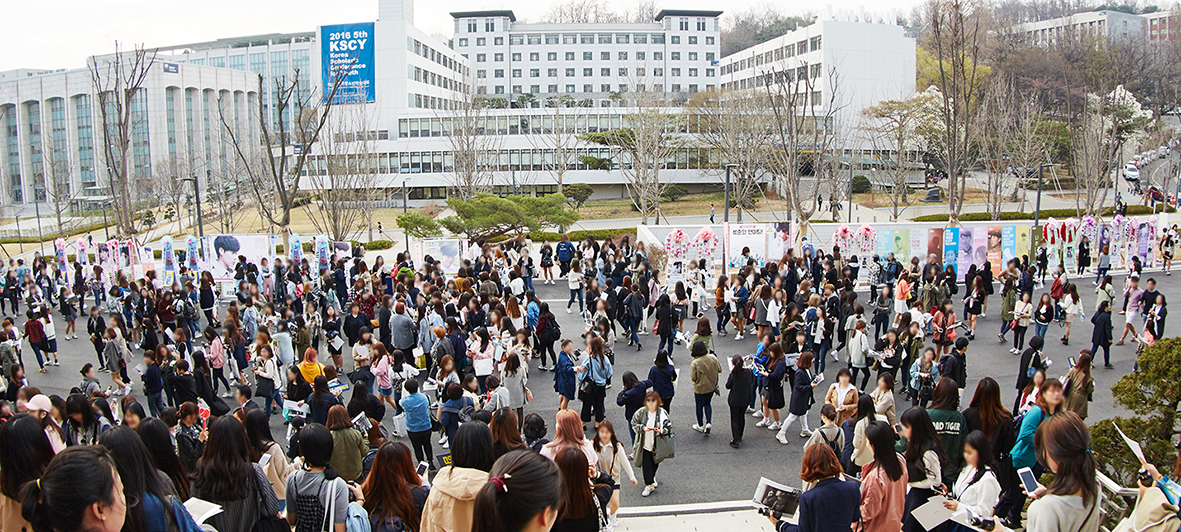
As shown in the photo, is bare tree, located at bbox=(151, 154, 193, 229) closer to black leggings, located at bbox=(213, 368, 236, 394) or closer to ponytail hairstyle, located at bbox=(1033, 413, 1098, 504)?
black leggings, located at bbox=(213, 368, 236, 394)

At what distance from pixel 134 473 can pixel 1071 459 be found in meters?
4.86

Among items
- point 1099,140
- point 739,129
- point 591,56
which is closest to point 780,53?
point 739,129

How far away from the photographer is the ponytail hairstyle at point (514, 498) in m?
2.94

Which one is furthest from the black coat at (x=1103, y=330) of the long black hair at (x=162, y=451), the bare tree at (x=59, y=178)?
the bare tree at (x=59, y=178)

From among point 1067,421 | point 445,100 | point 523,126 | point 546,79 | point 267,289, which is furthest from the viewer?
point 546,79

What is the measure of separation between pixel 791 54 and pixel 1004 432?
2259 inches

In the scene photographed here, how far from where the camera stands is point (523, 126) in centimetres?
5500

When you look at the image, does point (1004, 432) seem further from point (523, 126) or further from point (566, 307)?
point (523, 126)

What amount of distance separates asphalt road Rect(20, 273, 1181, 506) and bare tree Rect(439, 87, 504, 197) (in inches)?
877

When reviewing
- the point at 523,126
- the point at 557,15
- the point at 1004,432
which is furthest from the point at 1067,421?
the point at 557,15

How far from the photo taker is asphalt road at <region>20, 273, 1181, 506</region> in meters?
8.10

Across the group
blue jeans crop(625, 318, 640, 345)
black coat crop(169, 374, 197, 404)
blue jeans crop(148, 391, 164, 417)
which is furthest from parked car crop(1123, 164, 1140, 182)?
blue jeans crop(148, 391, 164, 417)

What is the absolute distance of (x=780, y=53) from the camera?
58750 millimetres

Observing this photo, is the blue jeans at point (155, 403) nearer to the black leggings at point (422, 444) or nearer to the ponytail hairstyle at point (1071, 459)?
the black leggings at point (422, 444)
